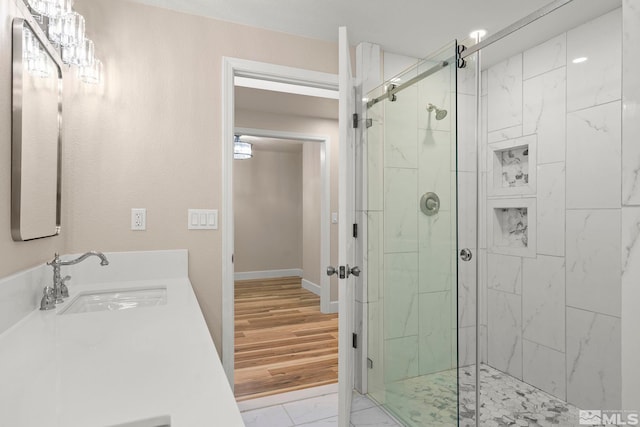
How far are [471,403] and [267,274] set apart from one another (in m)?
4.52

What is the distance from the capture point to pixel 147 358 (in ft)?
2.81

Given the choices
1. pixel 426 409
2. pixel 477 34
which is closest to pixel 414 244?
pixel 426 409

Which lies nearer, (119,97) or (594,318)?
(119,97)

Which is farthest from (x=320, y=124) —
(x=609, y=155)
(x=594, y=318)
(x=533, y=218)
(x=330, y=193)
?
(x=594, y=318)

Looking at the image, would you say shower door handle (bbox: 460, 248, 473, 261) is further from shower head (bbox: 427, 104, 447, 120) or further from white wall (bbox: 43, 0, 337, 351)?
white wall (bbox: 43, 0, 337, 351)

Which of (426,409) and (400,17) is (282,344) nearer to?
(426,409)

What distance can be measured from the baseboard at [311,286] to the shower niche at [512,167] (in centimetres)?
293

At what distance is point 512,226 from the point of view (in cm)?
276

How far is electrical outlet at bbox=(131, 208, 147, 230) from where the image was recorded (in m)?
1.90

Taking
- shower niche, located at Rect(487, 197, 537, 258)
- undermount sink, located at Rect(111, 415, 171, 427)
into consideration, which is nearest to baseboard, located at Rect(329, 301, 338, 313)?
shower niche, located at Rect(487, 197, 537, 258)

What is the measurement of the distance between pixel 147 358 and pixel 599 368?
2403 millimetres

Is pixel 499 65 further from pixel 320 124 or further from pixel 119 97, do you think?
pixel 119 97

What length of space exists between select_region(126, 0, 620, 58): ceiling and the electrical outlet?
1.10m

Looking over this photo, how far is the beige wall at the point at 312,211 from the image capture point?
5016mm
